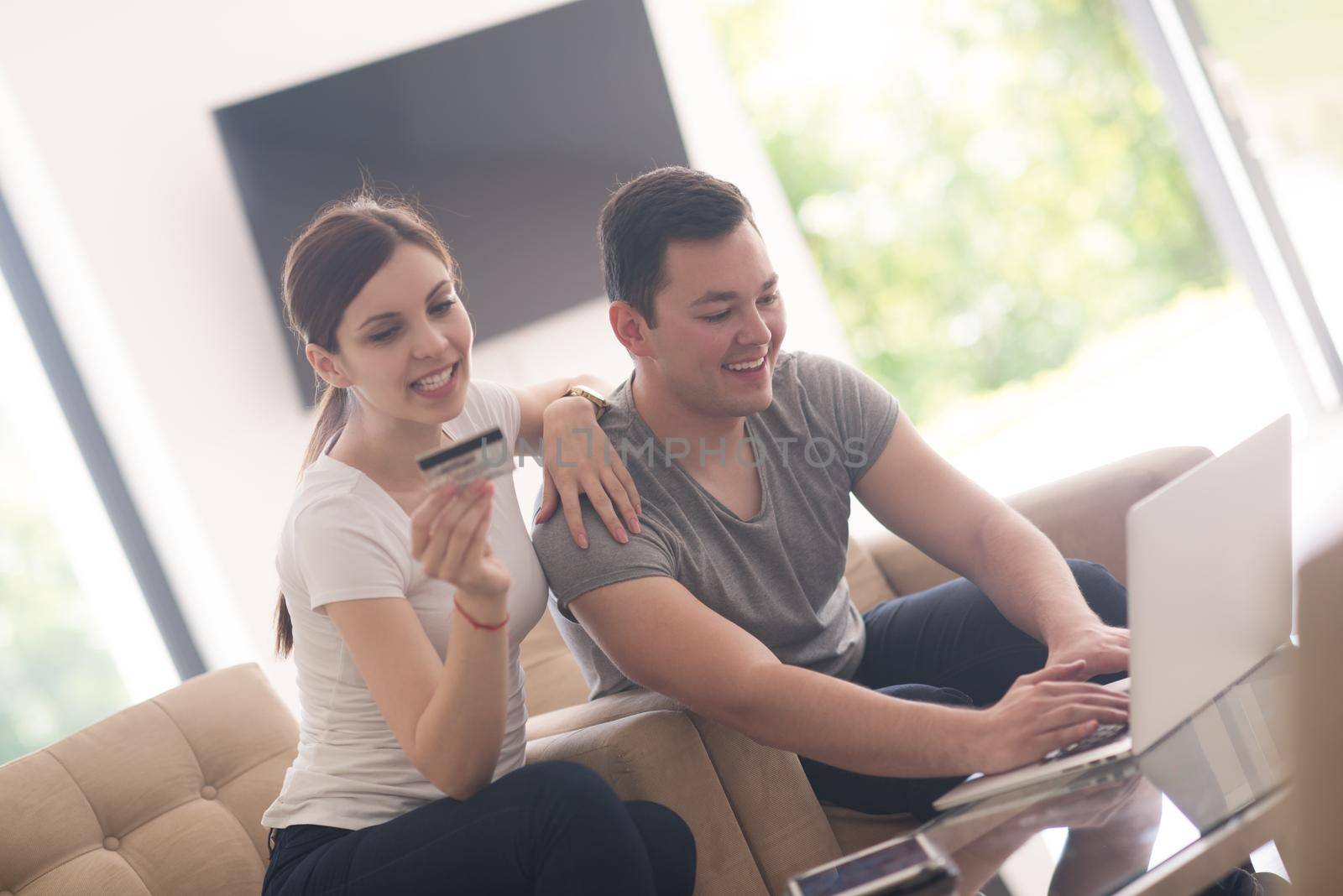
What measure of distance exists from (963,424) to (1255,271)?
95.3 inches

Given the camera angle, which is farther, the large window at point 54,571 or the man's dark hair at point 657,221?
the large window at point 54,571

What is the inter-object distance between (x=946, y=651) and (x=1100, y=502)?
447mm

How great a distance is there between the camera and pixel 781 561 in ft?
5.09

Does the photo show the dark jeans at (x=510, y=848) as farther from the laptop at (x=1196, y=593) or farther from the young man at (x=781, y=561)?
the laptop at (x=1196, y=593)

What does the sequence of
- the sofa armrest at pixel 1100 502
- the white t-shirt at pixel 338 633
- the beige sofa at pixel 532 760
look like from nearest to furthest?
the white t-shirt at pixel 338 633 → the beige sofa at pixel 532 760 → the sofa armrest at pixel 1100 502

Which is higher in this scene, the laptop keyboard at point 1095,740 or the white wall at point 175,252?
the white wall at point 175,252

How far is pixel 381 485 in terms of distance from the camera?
A: 135 centimetres

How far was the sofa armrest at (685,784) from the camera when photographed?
1328 mm

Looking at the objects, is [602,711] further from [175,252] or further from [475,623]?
[175,252]

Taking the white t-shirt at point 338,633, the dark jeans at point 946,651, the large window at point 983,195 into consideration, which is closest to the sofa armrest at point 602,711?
the white t-shirt at point 338,633

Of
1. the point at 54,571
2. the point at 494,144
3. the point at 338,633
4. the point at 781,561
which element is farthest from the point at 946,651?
the point at 54,571

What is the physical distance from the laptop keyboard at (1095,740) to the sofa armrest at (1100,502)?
74 centimetres

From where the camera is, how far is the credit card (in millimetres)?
1003

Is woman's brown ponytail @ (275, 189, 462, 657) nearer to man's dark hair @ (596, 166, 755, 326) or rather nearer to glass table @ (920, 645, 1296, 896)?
man's dark hair @ (596, 166, 755, 326)
